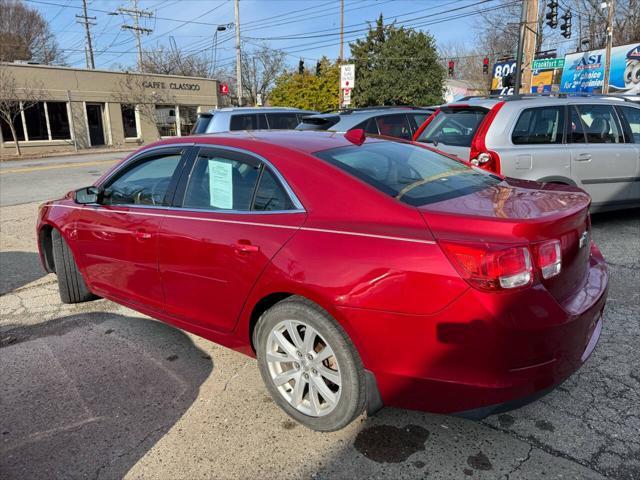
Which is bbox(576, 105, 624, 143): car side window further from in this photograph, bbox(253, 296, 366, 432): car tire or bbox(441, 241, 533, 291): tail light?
bbox(253, 296, 366, 432): car tire

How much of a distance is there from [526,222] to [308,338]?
1206 millimetres

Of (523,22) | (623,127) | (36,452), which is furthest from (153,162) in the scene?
(523,22)

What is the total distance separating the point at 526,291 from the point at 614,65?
36682 mm

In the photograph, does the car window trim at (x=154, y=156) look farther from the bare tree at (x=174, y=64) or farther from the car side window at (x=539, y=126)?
the bare tree at (x=174, y=64)

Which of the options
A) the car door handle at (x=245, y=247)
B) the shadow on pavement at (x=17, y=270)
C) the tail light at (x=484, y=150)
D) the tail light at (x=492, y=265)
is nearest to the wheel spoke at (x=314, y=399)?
the car door handle at (x=245, y=247)

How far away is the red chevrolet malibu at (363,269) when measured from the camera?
217cm

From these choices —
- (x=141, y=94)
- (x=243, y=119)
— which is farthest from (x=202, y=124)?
(x=141, y=94)

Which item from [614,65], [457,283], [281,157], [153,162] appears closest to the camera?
[457,283]

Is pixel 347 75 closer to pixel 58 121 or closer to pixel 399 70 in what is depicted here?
pixel 399 70

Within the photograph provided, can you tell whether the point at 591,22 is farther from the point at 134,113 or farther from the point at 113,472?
the point at 113,472

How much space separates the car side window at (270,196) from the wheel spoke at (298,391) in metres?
0.94

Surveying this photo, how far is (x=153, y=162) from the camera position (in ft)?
12.0

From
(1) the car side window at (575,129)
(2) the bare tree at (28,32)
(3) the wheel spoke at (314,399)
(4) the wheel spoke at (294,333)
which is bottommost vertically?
(3) the wheel spoke at (314,399)

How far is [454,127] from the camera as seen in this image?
6262 millimetres
